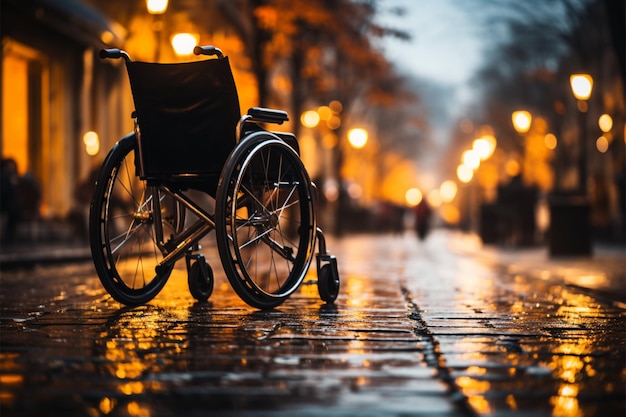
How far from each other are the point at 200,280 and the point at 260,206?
0.90m

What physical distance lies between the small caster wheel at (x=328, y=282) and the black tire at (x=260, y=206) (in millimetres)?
237

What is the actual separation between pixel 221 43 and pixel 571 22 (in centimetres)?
1256

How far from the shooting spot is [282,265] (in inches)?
525

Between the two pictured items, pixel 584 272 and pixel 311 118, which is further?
pixel 311 118

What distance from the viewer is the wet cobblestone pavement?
11.1 ft

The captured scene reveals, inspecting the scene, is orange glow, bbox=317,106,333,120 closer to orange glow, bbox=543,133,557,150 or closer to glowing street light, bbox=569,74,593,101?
orange glow, bbox=543,133,557,150

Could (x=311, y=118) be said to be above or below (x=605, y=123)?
below

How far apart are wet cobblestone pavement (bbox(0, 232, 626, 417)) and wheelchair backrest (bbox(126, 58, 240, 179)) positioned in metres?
0.86

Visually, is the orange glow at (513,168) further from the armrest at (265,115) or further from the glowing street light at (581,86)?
the armrest at (265,115)

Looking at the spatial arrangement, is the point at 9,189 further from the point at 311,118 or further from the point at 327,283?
the point at 311,118

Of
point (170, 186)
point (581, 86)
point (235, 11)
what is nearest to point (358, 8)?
point (235, 11)

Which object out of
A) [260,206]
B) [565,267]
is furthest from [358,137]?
[260,206]

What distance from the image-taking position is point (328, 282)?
700cm

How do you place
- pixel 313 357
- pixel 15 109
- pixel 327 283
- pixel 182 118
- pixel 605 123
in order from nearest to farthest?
pixel 313 357
pixel 182 118
pixel 327 283
pixel 15 109
pixel 605 123
